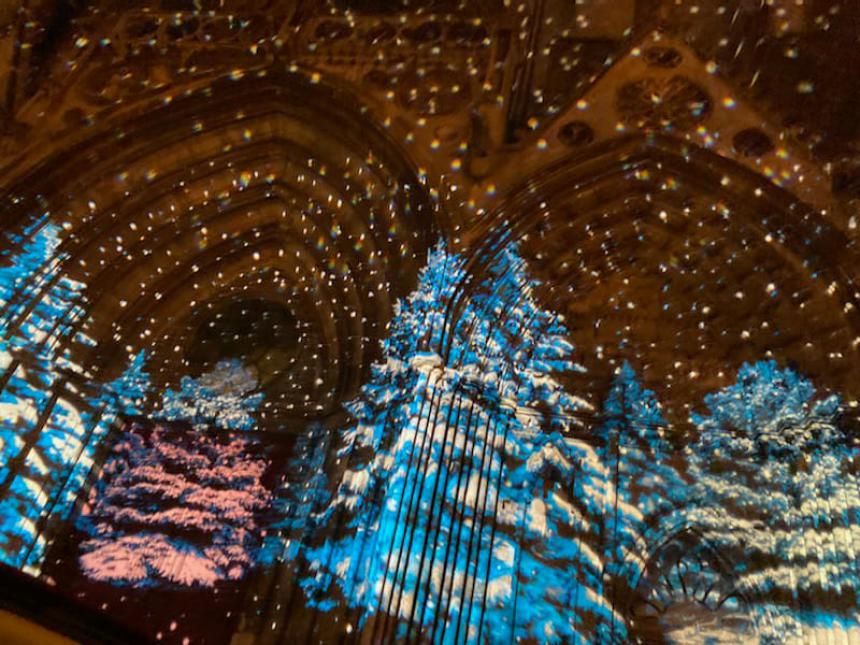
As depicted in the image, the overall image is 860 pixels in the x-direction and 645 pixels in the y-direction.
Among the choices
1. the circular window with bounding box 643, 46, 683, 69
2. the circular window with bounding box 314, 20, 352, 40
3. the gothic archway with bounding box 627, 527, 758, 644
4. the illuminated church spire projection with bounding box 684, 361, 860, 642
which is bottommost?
the gothic archway with bounding box 627, 527, 758, 644

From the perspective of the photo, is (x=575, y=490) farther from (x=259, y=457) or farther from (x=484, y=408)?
(x=259, y=457)

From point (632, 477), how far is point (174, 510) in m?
3.59

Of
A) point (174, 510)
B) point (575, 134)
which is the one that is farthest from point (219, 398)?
point (575, 134)

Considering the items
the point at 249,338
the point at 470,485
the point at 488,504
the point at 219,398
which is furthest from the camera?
the point at 249,338

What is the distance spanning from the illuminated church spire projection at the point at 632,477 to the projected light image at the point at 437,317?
0.9 inches

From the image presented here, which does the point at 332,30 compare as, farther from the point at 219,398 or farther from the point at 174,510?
the point at 174,510

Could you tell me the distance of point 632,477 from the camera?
5.88 meters

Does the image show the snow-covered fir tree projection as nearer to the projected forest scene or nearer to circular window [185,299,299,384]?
the projected forest scene

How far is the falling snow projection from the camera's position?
18.9ft

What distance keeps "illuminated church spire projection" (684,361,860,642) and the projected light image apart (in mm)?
22

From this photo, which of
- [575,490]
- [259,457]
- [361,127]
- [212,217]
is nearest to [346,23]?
[361,127]

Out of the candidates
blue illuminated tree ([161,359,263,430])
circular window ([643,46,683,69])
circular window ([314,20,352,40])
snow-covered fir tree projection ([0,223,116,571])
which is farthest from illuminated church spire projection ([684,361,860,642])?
snow-covered fir tree projection ([0,223,116,571])

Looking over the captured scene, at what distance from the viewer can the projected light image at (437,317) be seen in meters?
5.20

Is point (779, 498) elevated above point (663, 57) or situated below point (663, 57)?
below
